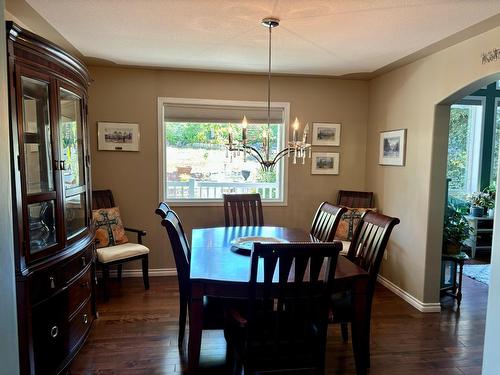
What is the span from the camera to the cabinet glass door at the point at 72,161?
2.36 metres

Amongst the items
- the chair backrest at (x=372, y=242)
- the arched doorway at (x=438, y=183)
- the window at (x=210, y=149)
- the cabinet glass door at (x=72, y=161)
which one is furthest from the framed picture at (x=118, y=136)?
the arched doorway at (x=438, y=183)

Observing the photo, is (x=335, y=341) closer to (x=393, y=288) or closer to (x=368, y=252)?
(x=368, y=252)

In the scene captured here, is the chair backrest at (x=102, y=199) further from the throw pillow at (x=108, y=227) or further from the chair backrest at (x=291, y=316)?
the chair backrest at (x=291, y=316)

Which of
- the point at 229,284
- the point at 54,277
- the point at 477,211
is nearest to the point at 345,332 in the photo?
the point at 229,284

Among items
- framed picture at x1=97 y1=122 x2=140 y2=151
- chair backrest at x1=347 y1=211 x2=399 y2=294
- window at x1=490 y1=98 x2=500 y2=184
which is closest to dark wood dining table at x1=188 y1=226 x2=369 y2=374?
chair backrest at x1=347 y1=211 x2=399 y2=294

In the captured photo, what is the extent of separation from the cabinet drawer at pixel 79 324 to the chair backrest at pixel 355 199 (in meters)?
3.02

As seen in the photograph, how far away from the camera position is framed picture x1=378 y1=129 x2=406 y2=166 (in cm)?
376

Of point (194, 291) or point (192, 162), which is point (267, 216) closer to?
point (192, 162)

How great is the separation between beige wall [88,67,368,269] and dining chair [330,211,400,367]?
1884mm

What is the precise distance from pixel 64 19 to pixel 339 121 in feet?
10.4

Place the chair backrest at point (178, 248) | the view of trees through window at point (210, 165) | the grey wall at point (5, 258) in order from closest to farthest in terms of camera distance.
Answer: the grey wall at point (5, 258) → the chair backrest at point (178, 248) → the view of trees through window at point (210, 165)

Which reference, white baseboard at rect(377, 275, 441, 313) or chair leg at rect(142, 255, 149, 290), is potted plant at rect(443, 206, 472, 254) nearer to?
white baseboard at rect(377, 275, 441, 313)

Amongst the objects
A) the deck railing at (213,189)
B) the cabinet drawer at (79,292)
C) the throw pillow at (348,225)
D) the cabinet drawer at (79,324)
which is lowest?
the cabinet drawer at (79,324)

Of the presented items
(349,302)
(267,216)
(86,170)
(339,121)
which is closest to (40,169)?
(86,170)
